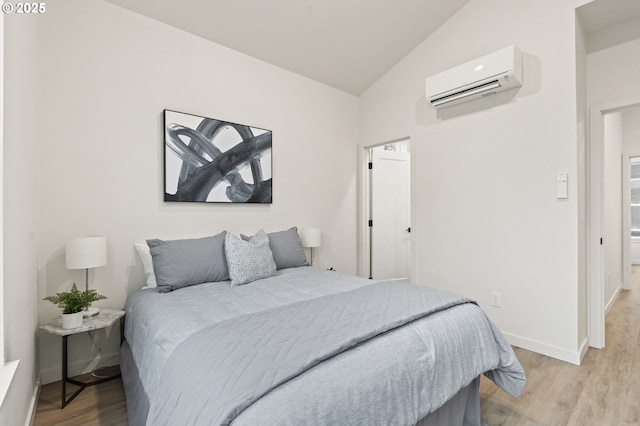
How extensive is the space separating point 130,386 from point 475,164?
3221mm

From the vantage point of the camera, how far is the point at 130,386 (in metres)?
1.83

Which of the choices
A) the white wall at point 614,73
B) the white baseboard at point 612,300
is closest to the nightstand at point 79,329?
the white wall at point 614,73

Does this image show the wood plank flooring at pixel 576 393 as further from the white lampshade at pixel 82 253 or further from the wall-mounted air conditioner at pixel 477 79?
the white lampshade at pixel 82 253

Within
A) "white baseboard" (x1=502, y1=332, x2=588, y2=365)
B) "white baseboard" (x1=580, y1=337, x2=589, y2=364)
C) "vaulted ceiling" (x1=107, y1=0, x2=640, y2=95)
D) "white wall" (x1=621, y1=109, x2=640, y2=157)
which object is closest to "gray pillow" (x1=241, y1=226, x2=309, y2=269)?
"vaulted ceiling" (x1=107, y1=0, x2=640, y2=95)

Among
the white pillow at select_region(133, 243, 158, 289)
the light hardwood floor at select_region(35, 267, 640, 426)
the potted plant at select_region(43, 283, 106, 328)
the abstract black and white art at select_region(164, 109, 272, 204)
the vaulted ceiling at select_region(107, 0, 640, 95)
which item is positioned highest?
the vaulted ceiling at select_region(107, 0, 640, 95)

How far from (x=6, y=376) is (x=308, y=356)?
3.36 feet

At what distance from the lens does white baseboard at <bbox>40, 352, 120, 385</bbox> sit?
2193 mm

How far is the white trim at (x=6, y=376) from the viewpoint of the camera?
0.97m

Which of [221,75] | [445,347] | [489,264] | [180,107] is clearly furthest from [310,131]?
[445,347]

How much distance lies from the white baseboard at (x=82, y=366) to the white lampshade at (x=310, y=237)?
1.93 m

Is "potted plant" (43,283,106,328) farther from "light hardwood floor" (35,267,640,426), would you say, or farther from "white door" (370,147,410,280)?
"white door" (370,147,410,280)

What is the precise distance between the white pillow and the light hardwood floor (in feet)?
2.31

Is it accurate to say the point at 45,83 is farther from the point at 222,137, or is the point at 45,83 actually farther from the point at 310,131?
the point at 310,131
